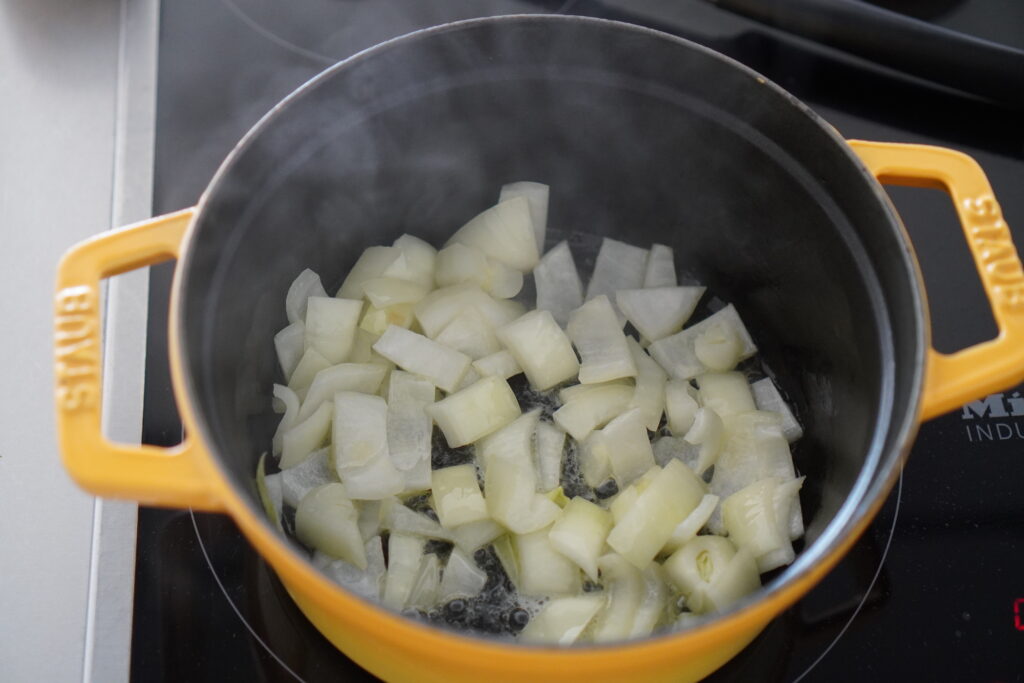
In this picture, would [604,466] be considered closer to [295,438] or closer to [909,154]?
[295,438]

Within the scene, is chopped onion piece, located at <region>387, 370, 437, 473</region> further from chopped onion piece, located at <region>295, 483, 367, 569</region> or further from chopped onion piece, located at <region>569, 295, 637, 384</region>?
chopped onion piece, located at <region>569, 295, 637, 384</region>

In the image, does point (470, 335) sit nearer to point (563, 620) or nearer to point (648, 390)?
point (648, 390)

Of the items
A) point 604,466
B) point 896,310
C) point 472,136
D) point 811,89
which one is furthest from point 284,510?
point 811,89

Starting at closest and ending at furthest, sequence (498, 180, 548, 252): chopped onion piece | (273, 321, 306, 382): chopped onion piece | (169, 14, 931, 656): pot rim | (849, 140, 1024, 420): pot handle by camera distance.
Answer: (169, 14, 931, 656): pot rim < (849, 140, 1024, 420): pot handle < (273, 321, 306, 382): chopped onion piece < (498, 180, 548, 252): chopped onion piece

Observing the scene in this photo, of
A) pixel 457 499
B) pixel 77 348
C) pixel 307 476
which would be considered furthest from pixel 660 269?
pixel 77 348

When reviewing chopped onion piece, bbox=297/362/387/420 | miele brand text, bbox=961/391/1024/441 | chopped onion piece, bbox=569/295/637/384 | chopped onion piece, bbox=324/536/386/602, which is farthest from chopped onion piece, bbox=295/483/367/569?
miele brand text, bbox=961/391/1024/441

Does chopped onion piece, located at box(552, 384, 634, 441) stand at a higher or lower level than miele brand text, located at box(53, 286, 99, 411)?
lower
